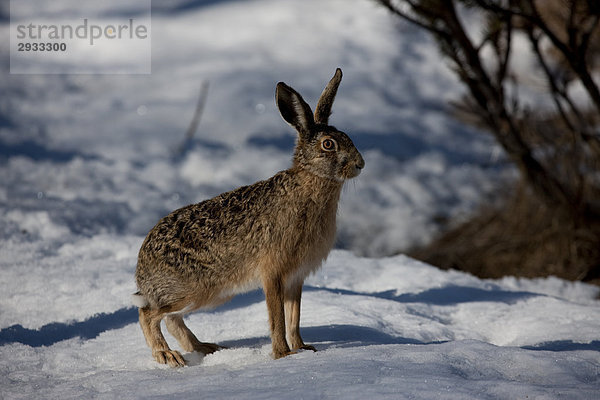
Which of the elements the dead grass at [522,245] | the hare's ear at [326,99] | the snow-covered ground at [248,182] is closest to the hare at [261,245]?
the hare's ear at [326,99]

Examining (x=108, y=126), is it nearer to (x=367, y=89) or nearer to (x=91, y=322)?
(x=367, y=89)

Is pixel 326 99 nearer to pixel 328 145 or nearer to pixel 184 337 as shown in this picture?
pixel 328 145

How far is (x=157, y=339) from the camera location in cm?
359

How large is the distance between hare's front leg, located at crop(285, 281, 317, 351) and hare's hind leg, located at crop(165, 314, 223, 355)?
42 centimetres

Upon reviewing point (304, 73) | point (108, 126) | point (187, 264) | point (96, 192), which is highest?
point (304, 73)

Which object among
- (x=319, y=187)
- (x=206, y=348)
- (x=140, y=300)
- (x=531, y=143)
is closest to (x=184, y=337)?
(x=206, y=348)

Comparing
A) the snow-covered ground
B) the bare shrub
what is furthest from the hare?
the bare shrub

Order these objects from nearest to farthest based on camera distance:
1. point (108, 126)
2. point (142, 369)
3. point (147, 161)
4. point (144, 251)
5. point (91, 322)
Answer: point (142, 369), point (144, 251), point (91, 322), point (147, 161), point (108, 126)

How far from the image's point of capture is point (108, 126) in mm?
8953

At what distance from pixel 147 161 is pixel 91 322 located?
4105 mm

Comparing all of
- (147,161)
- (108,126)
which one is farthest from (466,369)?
(108,126)

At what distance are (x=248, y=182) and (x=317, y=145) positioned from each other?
14.1ft

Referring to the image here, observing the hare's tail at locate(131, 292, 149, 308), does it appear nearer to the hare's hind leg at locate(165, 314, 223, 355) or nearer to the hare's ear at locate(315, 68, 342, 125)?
the hare's hind leg at locate(165, 314, 223, 355)

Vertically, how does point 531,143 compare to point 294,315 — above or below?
above
